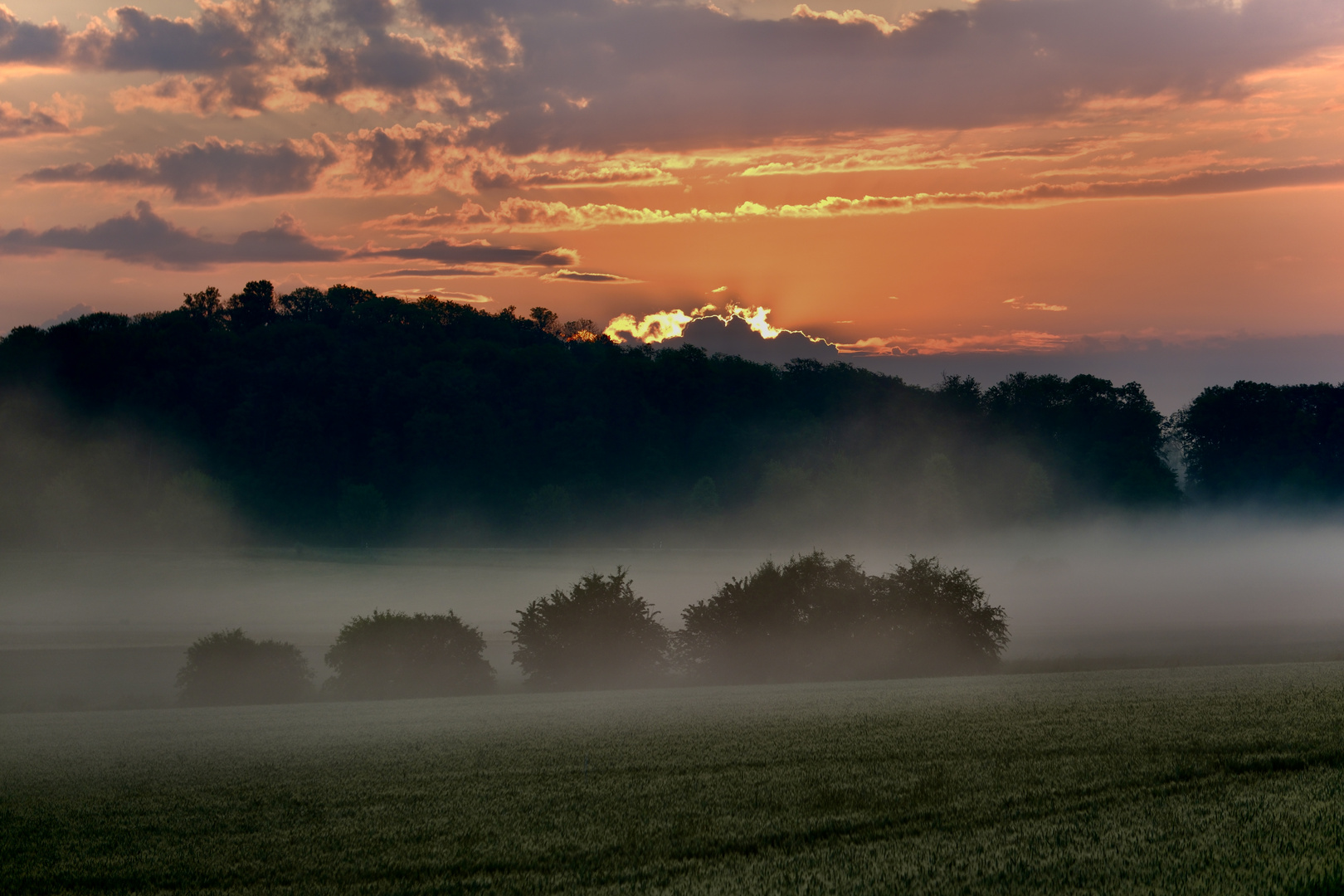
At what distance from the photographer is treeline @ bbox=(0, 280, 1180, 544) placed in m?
139

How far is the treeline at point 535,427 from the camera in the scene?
13900 centimetres

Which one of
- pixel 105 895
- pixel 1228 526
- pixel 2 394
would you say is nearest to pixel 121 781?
pixel 105 895

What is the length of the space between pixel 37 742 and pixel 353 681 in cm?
3247

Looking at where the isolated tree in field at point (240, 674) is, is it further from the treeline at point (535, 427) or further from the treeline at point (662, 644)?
the treeline at point (535, 427)

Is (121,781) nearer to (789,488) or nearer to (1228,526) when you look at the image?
(789,488)

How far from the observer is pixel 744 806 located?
1390 centimetres

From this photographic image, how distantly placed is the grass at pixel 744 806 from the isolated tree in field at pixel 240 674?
34979mm

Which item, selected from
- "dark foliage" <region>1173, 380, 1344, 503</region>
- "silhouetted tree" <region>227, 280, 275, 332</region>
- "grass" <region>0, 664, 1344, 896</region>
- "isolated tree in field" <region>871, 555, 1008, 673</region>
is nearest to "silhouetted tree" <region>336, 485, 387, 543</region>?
"silhouetted tree" <region>227, 280, 275, 332</region>

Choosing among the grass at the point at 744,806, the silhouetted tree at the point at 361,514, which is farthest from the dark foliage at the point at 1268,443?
the grass at the point at 744,806

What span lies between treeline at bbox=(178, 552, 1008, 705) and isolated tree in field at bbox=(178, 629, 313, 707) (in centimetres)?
7

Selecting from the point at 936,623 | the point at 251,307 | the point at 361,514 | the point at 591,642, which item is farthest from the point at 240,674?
the point at 251,307

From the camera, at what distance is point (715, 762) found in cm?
1783

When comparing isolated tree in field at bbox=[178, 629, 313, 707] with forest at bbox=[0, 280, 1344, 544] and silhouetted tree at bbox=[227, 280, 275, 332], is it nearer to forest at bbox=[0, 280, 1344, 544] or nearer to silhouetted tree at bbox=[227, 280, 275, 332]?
forest at bbox=[0, 280, 1344, 544]

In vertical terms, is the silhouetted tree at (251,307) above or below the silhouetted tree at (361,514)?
above
